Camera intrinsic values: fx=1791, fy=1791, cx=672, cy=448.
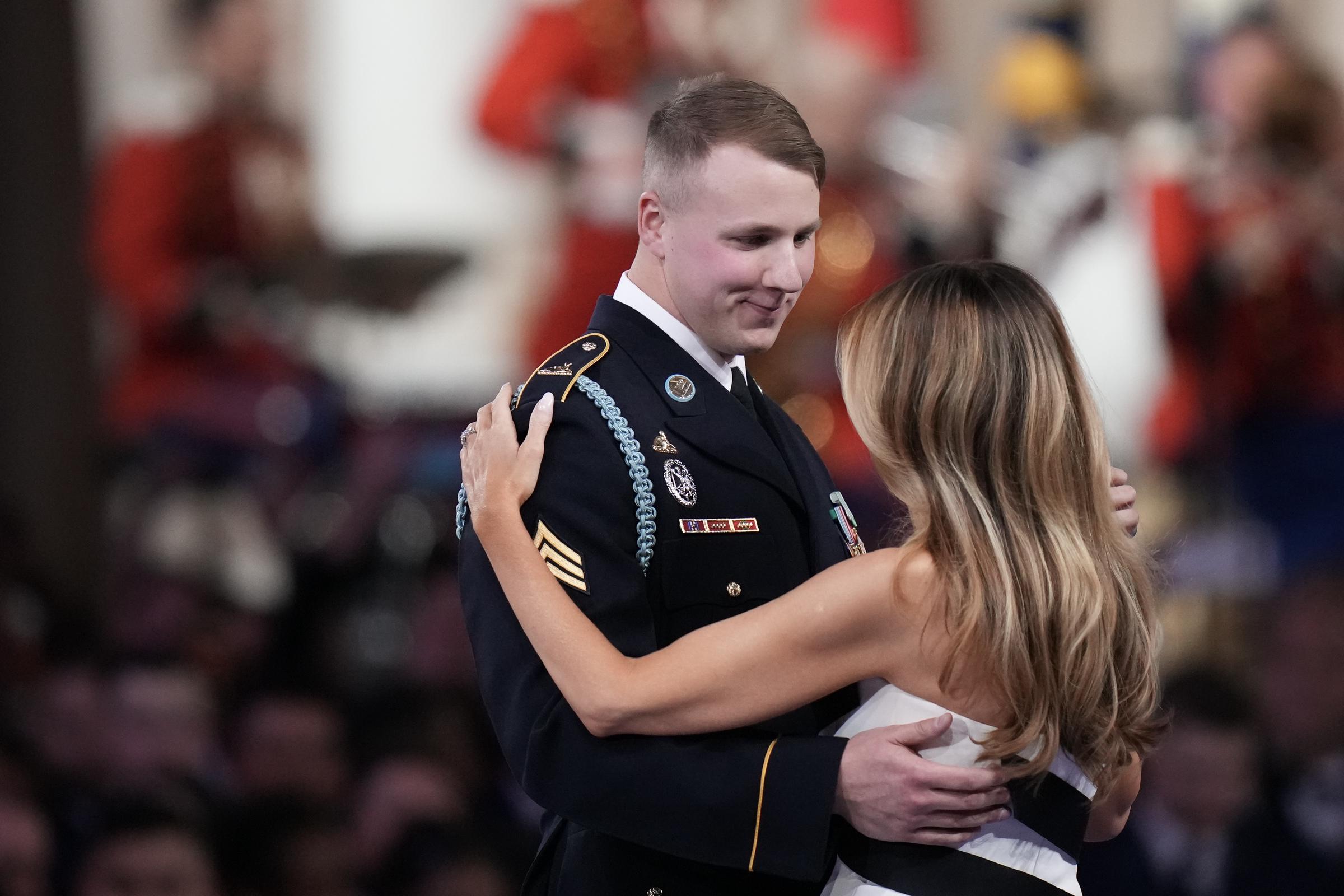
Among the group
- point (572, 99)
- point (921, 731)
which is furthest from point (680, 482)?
point (572, 99)

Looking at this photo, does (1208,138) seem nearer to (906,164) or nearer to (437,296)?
(906,164)

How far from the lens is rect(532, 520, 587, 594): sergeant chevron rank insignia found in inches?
77.7

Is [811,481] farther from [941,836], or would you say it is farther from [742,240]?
[941,836]

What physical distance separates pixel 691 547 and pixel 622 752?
249 millimetres

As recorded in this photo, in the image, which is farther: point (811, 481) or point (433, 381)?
point (433, 381)

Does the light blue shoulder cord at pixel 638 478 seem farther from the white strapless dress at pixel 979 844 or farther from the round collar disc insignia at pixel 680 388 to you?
the white strapless dress at pixel 979 844

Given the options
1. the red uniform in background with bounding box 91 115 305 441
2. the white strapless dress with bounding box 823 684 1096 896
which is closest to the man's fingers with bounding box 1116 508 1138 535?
the white strapless dress with bounding box 823 684 1096 896

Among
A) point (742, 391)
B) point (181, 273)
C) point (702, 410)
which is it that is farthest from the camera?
point (181, 273)

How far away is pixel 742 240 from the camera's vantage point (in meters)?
2.03

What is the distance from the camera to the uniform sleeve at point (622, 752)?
1946 mm

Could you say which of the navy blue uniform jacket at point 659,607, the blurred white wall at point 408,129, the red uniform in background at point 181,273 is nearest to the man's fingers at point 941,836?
the navy blue uniform jacket at point 659,607

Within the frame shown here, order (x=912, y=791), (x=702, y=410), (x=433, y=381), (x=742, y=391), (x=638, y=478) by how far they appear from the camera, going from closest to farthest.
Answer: (x=912, y=791) → (x=638, y=478) → (x=702, y=410) → (x=742, y=391) → (x=433, y=381)

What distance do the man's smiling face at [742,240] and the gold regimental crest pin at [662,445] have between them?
0.14 m

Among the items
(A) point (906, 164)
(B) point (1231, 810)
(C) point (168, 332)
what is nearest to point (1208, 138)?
(A) point (906, 164)
